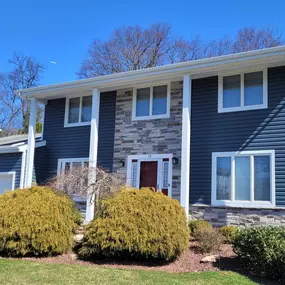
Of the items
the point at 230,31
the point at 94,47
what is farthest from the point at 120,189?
the point at 94,47

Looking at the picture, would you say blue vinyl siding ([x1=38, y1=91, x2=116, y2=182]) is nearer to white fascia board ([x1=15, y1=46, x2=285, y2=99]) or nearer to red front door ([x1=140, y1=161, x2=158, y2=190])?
white fascia board ([x1=15, y1=46, x2=285, y2=99])

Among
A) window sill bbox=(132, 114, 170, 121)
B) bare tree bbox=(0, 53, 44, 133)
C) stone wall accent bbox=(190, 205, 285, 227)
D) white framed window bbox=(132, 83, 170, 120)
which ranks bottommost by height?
stone wall accent bbox=(190, 205, 285, 227)

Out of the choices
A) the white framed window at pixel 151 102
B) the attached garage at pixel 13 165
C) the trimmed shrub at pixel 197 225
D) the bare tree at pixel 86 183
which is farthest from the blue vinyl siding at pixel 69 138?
the trimmed shrub at pixel 197 225

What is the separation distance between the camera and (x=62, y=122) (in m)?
14.6

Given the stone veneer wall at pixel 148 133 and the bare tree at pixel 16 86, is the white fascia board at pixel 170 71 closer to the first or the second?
the stone veneer wall at pixel 148 133

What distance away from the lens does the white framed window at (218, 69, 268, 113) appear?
10914mm

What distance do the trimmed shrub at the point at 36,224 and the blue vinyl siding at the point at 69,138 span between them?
478cm

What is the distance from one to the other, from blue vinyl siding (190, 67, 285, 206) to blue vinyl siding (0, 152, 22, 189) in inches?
273

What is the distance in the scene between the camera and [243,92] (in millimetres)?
11195

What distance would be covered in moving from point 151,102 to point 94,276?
7.61 meters

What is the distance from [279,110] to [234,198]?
2.92 metres

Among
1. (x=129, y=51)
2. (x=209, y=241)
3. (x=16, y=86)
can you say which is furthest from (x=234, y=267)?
(x=16, y=86)

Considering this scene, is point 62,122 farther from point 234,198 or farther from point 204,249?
point 204,249

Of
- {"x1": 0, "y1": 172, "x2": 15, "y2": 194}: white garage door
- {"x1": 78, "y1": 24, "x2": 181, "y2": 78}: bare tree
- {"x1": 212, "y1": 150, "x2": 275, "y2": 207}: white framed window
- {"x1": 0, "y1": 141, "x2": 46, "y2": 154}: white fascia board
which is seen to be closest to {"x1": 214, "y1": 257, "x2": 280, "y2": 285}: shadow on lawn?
{"x1": 212, "y1": 150, "x2": 275, "y2": 207}: white framed window
